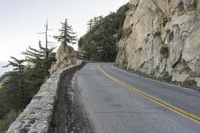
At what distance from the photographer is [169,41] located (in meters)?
29.6

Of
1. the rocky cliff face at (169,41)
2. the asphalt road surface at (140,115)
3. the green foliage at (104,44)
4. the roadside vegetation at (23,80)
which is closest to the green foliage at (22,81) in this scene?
the roadside vegetation at (23,80)

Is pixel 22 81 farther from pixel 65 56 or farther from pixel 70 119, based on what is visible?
pixel 70 119

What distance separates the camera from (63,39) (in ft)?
254

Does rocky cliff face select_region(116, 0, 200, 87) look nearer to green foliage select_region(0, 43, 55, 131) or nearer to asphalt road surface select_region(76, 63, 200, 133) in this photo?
asphalt road surface select_region(76, 63, 200, 133)

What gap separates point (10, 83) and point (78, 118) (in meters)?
44.2

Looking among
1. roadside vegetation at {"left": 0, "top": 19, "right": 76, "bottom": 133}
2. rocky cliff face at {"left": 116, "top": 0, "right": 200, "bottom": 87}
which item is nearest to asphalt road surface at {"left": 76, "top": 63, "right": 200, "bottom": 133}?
rocky cliff face at {"left": 116, "top": 0, "right": 200, "bottom": 87}

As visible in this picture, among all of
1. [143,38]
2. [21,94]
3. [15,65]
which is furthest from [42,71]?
[143,38]

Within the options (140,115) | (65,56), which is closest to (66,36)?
(65,56)

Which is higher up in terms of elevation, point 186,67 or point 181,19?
point 181,19

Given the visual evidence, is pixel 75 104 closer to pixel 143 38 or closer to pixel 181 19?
pixel 181 19

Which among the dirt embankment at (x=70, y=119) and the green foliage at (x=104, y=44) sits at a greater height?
the green foliage at (x=104, y=44)

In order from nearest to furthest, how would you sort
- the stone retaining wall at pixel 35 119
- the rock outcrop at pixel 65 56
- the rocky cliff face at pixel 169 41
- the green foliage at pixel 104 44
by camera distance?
the stone retaining wall at pixel 35 119 → the rocky cliff face at pixel 169 41 → the rock outcrop at pixel 65 56 → the green foliage at pixel 104 44

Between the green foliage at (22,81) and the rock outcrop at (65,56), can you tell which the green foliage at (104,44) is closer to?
the rock outcrop at (65,56)

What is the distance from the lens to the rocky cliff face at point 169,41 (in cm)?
2347
